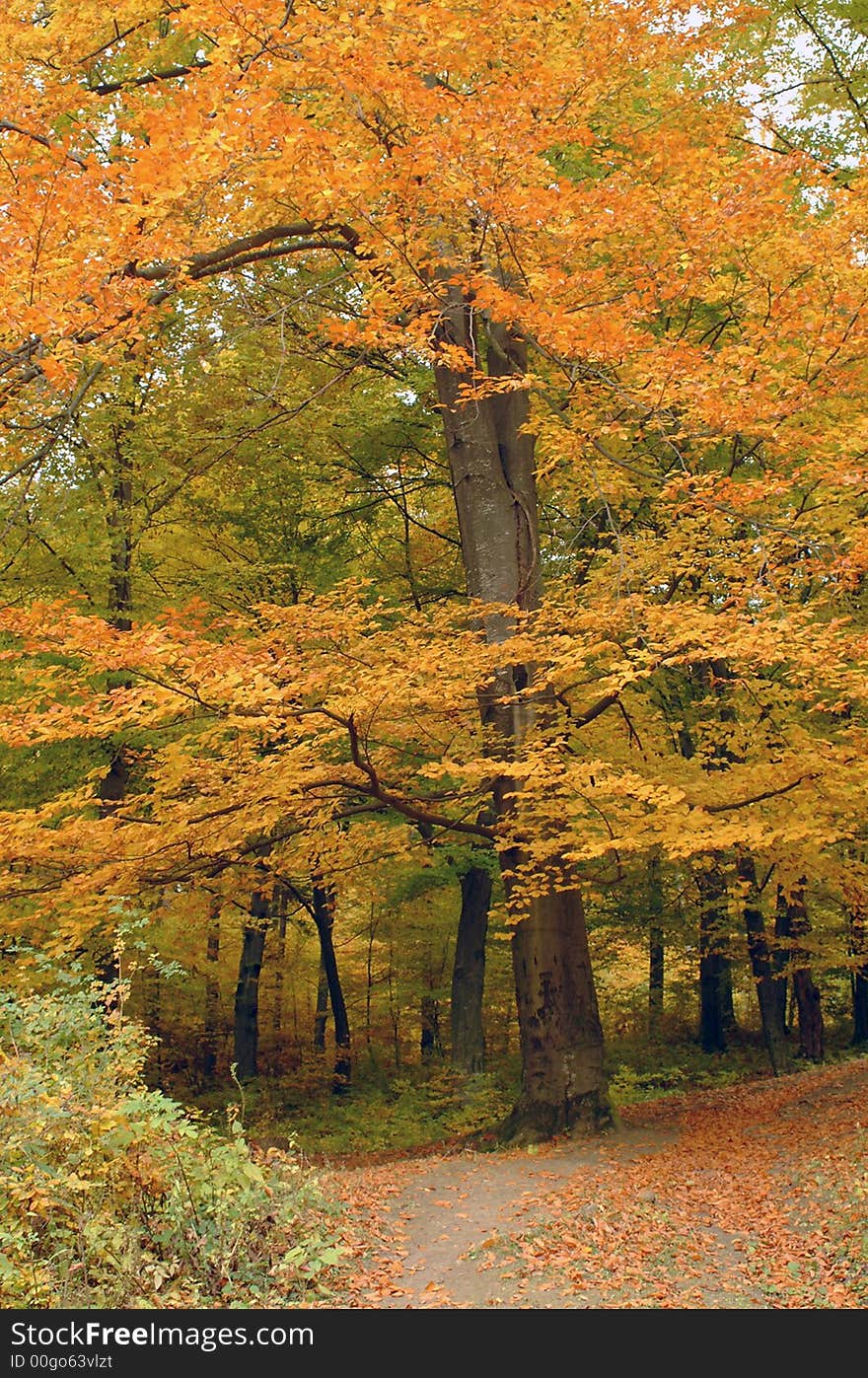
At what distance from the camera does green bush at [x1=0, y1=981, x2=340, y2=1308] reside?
4.72 metres

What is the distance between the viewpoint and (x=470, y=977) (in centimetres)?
1479

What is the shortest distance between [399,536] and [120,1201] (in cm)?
1243

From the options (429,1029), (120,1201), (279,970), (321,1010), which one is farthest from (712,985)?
(120,1201)

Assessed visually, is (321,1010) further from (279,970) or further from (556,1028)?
(556,1028)

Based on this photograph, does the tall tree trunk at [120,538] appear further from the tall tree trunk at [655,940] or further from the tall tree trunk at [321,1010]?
the tall tree trunk at [321,1010]

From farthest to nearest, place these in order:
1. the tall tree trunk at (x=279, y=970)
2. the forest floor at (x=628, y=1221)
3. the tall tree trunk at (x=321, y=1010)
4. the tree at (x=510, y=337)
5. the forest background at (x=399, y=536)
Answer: the tall tree trunk at (x=321, y=1010) < the tall tree trunk at (x=279, y=970) < the tree at (x=510, y=337) < the forest background at (x=399, y=536) < the forest floor at (x=628, y=1221)

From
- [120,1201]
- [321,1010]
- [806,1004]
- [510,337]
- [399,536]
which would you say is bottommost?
[321,1010]

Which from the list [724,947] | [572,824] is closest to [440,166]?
[572,824]

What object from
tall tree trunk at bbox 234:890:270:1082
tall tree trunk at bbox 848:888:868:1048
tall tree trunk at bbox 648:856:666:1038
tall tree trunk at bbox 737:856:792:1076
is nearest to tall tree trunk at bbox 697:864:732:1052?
tall tree trunk at bbox 737:856:792:1076

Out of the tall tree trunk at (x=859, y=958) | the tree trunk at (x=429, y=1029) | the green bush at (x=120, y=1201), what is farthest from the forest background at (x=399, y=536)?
the tree trunk at (x=429, y=1029)

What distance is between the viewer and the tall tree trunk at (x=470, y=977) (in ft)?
47.8

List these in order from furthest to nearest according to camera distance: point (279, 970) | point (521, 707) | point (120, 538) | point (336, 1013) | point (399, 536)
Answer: point (279, 970), point (336, 1013), point (399, 536), point (120, 538), point (521, 707)

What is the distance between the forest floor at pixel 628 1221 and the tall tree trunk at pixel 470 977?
4.08 m

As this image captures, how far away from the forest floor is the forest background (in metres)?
0.61
